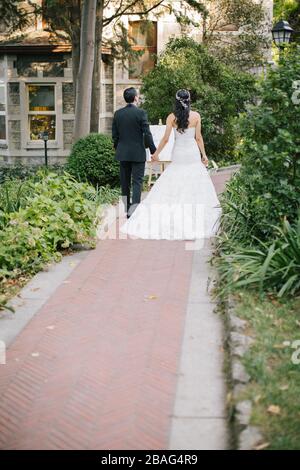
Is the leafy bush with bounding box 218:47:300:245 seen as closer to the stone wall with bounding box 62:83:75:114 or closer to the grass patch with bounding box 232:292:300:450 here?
the grass patch with bounding box 232:292:300:450

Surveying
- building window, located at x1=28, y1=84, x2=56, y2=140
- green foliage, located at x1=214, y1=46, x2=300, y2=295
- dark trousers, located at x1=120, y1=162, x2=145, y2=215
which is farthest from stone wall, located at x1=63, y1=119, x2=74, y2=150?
green foliage, located at x1=214, y1=46, x2=300, y2=295

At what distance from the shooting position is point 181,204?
32.5 feet

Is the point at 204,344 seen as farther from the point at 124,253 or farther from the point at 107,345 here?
the point at 124,253

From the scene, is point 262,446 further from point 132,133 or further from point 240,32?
point 240,32

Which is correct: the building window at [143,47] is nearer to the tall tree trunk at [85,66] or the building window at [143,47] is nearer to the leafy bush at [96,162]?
the tall tree trunk at [85,66]

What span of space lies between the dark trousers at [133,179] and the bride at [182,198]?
36 cm

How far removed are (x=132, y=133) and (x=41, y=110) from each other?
43.6ft

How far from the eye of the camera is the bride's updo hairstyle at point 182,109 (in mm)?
9773

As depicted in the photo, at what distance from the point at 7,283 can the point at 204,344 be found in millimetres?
2744

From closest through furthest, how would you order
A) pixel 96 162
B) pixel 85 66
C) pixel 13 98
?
pixel 96 162, pixel 85 66, pixel 13 98

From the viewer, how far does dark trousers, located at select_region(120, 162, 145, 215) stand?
10.4 m

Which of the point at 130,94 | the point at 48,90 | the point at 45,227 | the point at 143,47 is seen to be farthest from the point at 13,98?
the point at 45,227

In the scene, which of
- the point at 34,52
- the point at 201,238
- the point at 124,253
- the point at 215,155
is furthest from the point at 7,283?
the point at 34,52
